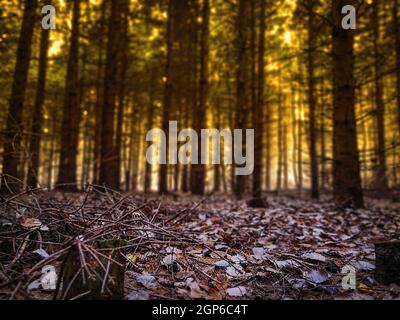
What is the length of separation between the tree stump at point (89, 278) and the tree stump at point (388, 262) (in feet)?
7.14

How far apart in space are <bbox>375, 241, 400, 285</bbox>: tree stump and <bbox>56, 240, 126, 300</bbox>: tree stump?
2.18 metres

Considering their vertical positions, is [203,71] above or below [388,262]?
above

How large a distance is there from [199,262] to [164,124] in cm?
825

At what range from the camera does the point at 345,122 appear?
20.9 feet

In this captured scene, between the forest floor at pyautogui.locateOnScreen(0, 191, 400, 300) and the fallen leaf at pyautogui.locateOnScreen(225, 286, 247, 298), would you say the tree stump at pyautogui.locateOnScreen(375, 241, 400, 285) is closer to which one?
the forest floor at pyautogui.locateOnScreen(0, 191, 400, 300)

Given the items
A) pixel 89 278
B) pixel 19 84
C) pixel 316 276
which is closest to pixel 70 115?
pixel 19 84

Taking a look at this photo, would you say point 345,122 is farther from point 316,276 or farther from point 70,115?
point 70,115

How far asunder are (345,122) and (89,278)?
241 inches

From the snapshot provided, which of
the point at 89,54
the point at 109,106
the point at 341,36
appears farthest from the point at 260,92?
the point at 89,54

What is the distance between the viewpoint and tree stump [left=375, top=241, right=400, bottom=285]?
8.10 feet

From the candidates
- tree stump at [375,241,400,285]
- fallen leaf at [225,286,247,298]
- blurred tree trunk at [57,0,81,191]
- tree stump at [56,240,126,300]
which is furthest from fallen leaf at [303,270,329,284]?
blurred tree trunk at [57,0,81,191]

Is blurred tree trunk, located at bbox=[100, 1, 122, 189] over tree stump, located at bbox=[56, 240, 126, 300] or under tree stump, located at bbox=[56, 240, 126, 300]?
over
